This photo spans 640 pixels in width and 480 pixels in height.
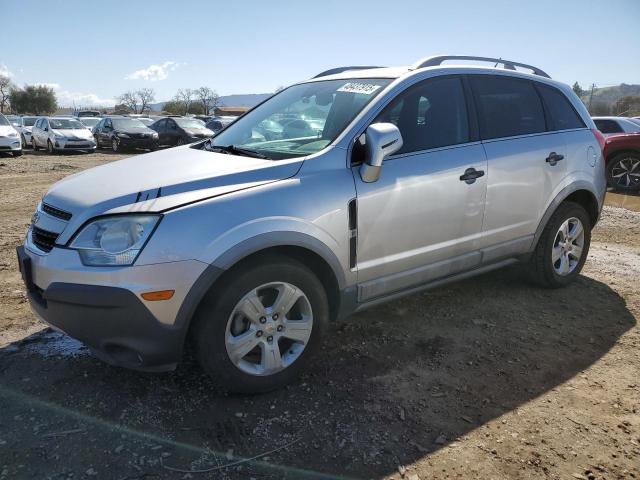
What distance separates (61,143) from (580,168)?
18.7 meters

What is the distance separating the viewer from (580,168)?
14.2 ft

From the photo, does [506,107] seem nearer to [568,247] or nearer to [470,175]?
[470,175]

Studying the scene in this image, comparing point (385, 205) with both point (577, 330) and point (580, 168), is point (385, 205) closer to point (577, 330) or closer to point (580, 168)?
point (577, 330)

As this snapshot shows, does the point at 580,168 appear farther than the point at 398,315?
Yes

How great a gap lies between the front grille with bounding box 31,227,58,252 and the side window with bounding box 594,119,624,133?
1115 centimetres

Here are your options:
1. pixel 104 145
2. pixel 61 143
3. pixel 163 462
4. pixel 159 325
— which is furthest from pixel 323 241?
pixel 104 145

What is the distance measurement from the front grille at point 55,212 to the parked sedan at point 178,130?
57.8 feet

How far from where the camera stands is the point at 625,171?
1047 cm

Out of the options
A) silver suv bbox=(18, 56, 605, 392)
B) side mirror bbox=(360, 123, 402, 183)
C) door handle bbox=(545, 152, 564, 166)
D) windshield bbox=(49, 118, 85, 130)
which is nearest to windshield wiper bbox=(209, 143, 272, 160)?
silver suv bbox=(18, 56, 605, 392)

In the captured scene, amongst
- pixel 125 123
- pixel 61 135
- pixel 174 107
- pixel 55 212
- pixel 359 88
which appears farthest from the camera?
pixel 174 107

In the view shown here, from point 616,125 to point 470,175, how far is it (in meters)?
9.19

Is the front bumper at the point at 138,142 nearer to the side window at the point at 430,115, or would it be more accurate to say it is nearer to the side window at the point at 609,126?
the side window at the point at 609,126

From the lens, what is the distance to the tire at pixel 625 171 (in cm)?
1035

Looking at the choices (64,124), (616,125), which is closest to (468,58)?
(616,125)
